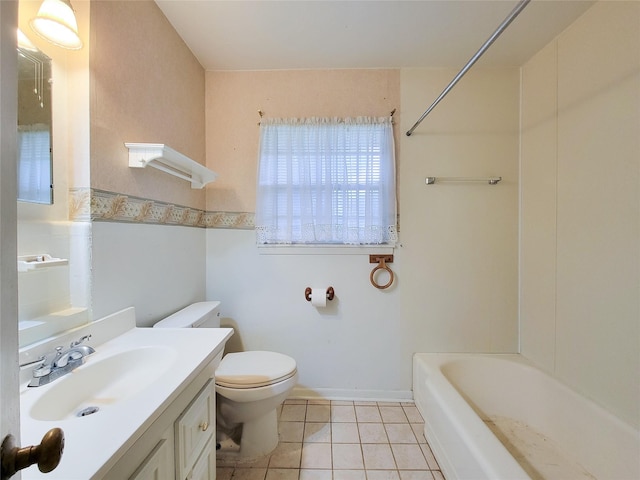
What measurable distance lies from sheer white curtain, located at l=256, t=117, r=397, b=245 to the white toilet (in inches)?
33.1

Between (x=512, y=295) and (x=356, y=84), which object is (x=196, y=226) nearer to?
(x=356, y=84)

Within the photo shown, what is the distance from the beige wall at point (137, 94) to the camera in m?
1.05

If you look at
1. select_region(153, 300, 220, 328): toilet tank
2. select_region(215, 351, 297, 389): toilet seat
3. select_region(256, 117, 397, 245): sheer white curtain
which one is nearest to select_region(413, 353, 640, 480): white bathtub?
select_region(215, 351, 297, 389): toilet seat

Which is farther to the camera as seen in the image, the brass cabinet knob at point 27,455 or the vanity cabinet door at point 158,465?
the vanity cabinet door at point 158,465

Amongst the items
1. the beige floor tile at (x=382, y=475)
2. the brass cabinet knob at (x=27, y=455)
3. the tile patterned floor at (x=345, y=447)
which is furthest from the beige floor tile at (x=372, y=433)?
the brass cabinet knob at (x=27, y=455)

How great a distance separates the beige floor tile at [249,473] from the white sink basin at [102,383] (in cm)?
85

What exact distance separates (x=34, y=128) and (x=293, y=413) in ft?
6.42

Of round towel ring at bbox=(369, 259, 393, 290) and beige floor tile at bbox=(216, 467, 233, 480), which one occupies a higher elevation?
round towel ring at bbox=(369, 259, 393, 290)

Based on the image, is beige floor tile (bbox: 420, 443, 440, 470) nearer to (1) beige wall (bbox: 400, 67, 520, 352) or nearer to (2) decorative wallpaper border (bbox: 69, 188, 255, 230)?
(1) beige wall (bbox: 400, 67, 520, 352)

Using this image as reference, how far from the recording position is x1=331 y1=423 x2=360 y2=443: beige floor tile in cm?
154

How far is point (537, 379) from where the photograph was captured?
163 centimetres

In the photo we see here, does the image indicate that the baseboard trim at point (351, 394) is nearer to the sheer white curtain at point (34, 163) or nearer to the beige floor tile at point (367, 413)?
the beige floor tile at point (367, 413)

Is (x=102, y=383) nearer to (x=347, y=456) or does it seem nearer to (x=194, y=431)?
(x=194, y=431)

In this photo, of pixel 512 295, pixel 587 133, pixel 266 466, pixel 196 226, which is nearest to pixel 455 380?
pixel 512 295
